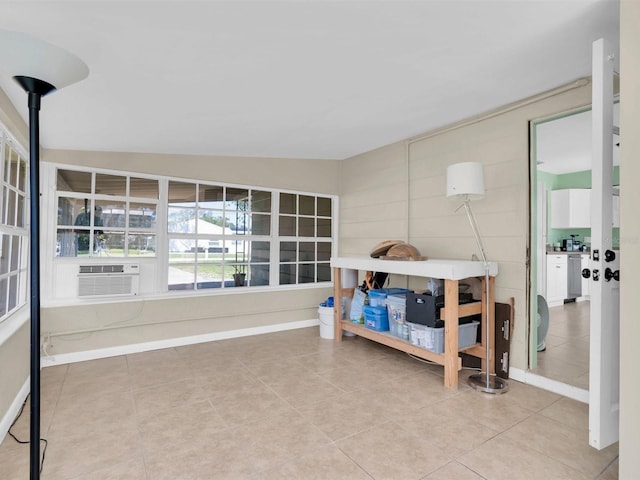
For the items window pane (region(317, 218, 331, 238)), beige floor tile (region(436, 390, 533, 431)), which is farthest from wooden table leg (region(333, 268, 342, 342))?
beige floor tile (region(436, 390, 533, 431))

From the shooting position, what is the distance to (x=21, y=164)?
294 centimetres

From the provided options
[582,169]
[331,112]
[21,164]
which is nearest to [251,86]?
[331,112]

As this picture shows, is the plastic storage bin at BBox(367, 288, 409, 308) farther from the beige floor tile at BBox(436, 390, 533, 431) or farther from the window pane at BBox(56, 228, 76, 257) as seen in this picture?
the window pane at BBox(56, 228, 76, 257)

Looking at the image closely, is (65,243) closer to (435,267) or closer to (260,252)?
(260,252)

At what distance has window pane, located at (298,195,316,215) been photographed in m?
5.18

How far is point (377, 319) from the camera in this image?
12.1ft

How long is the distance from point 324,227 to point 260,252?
3.64 ft

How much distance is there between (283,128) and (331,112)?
58 cm

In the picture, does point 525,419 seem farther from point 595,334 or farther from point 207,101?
point 207,101

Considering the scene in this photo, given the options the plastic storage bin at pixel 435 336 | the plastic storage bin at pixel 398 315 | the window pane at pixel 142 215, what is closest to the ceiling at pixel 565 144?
the plastic storage bin at pixel 435 336

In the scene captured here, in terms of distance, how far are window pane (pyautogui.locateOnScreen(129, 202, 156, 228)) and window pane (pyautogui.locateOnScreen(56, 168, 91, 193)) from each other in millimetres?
454

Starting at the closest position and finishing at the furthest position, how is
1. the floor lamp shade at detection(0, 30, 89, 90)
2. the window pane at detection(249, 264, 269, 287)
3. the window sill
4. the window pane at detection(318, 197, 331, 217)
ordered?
1. the floor lamp shade at detection(0, 30, 89, 90)
2. the window sill
3. the window pane at detection(249, 264, 269, 287)
4. the window pane at detection(318, 197, 331, 217)

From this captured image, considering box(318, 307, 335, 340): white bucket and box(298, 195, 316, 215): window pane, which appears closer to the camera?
box(318, 307, 335, 340): white bucket

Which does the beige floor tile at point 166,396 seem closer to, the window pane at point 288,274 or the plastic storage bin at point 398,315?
the plastic storage bin at point 398,315
